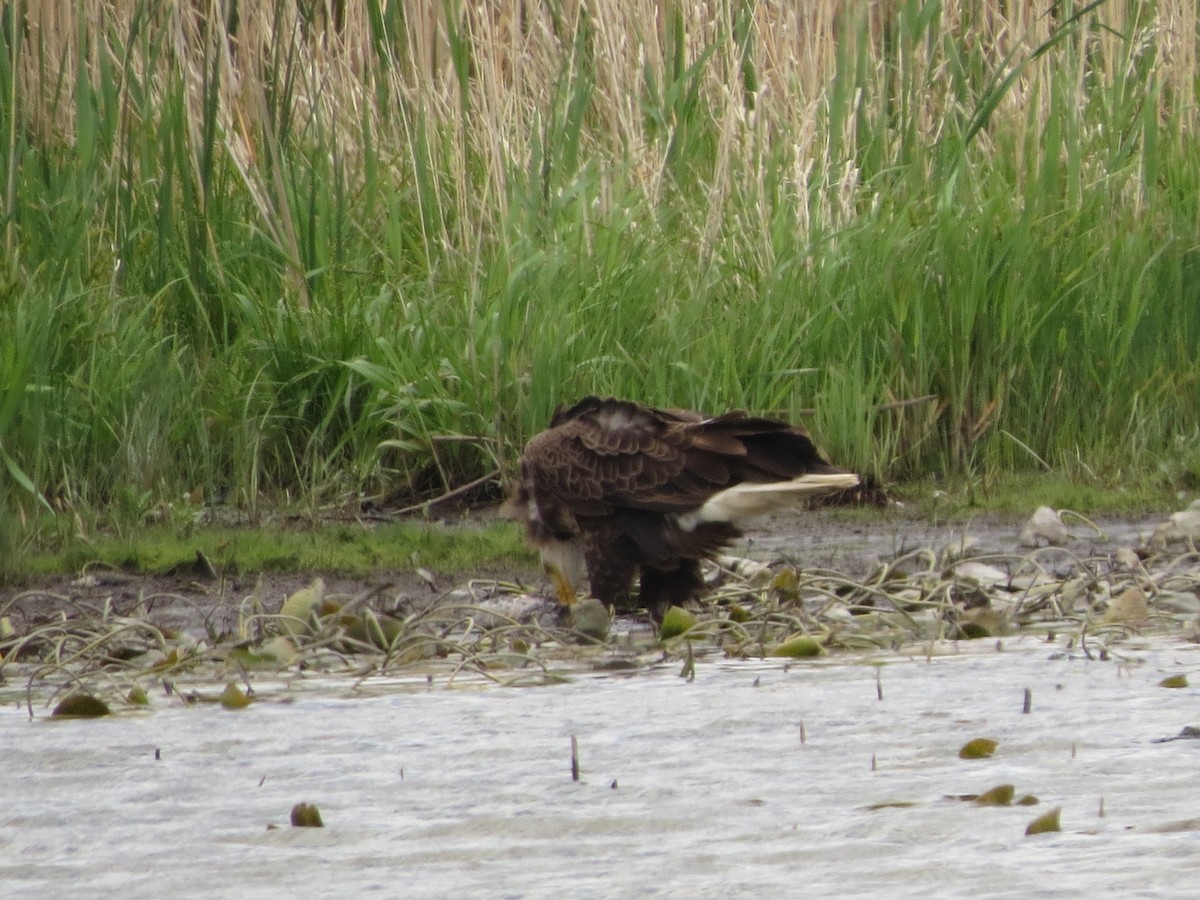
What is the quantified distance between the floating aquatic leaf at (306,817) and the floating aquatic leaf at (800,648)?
1876 mm

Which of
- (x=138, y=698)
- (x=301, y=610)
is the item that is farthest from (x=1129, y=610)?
(x=138, y=698)

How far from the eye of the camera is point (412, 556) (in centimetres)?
636

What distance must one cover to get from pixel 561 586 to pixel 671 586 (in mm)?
329

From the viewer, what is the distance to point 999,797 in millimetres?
3178

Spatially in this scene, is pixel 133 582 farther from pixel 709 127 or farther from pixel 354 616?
pixel 709 127

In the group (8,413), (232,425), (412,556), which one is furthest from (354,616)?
(232,425)

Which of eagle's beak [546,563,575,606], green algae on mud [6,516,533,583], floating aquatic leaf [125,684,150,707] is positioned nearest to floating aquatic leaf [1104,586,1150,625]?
eagle's beak [546,563,575,606]

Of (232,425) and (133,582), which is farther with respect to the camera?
(232,425)

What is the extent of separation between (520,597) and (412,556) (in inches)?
25.1

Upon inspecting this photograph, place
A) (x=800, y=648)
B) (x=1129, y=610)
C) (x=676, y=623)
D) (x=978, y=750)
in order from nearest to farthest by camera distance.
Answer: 1. (x=978, y=750)
2. (x=800, y=648)
3. (x=1129, y=610)
4. (x=676, y=623)

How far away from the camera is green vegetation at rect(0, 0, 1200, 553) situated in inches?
281

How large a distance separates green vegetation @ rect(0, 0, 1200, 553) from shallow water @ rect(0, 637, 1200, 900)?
259 cm

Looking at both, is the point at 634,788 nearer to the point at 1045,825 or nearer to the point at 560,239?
the point at 1045,825

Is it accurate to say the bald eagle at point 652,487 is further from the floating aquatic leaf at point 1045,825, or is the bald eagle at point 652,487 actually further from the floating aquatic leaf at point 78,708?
the floating aquatic leaf at point 1045,825
